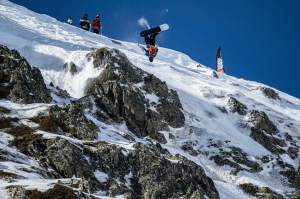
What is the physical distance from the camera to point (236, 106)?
4553 cm

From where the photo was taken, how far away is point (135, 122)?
1319 inches

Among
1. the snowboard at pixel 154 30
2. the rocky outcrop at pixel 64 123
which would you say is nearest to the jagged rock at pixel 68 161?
the rocky outcrop at pixel 64 123

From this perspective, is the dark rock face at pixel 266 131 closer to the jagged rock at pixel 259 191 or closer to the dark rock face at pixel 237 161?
the dark rock face at pixel 237 161

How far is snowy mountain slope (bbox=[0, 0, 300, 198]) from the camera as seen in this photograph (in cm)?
3156

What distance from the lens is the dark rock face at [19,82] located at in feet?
75.7

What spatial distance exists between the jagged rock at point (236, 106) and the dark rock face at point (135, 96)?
1168 centimetres

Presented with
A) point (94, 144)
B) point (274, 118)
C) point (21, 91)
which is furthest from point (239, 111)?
point (21, 91)

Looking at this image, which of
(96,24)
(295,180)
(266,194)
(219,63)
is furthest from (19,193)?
(219,63)

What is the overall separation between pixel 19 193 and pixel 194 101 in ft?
126

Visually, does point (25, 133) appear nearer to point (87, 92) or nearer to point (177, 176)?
point (177, 176)

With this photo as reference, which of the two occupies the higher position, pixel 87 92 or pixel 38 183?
pixel 87 92

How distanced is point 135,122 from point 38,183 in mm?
22264

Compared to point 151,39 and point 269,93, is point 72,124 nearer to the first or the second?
point 151,39

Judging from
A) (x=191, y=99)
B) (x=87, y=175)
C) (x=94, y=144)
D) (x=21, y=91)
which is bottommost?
(x=87, y=175)
